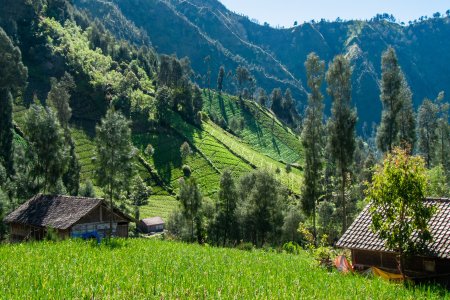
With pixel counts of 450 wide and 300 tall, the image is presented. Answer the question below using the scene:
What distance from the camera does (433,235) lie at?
25.1 m

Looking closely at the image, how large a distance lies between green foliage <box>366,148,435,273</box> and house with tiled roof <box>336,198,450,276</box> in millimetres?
1108

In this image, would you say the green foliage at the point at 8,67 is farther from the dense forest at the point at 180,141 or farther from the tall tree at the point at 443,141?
the tall tree at the point at 443,141

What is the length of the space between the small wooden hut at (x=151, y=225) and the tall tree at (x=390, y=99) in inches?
2392

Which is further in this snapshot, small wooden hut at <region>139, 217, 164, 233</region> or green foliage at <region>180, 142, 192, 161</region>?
green foliage at <region>180, 142, 192, 161</region>

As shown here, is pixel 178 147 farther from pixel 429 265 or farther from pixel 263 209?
pixel 429 265

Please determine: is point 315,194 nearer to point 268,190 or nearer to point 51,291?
point 268,190

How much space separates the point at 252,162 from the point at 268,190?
2996 inches

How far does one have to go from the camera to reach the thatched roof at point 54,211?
43719 millimetres

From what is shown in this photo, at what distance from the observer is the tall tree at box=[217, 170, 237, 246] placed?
64.2 metres

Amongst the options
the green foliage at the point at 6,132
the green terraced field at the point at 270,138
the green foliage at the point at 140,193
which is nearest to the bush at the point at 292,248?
the green foliage at the point at 6,132

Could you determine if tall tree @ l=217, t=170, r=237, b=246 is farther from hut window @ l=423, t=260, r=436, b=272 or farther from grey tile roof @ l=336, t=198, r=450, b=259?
hut window @ l=423, t=260, r=436, b=272

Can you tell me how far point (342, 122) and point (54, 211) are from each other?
107ft

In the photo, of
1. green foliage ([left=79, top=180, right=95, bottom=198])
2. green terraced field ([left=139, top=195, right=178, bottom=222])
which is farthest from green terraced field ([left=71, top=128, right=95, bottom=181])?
green foliage ([left=79, top=180, right=95, bottom=198])

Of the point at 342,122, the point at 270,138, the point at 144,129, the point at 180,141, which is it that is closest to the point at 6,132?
the point at 342,122
